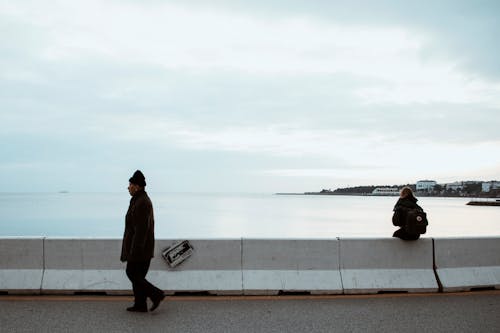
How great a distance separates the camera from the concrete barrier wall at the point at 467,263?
9.39 m

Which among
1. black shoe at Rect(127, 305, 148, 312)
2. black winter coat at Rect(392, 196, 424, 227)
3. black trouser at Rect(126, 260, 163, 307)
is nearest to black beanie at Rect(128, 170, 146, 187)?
black trouser at Rect(126, 260, 163, 307)

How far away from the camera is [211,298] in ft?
28.3

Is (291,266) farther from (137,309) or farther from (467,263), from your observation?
(467,263)

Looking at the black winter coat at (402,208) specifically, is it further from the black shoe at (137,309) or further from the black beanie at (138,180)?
the black shoe at (137,309)

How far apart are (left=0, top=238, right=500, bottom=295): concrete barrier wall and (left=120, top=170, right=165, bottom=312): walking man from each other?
3.92 feet

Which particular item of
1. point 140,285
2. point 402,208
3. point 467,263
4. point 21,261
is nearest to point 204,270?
point 140,285

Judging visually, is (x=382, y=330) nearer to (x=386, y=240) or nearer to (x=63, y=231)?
(x=386, y=240)

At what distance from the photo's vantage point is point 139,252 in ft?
25.3

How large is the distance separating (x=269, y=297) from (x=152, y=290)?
1987 mm

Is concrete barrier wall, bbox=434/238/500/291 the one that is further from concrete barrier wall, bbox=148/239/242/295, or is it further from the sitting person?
concrete barrier wall, bbox=148/239/242/295

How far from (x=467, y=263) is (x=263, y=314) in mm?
4158

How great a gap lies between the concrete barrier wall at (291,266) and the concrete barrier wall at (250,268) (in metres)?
0.02

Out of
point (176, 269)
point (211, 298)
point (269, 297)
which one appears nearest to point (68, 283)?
point (176, 269)

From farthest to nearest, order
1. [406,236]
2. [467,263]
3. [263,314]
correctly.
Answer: [467,263] < [406,236] < [263,314]
